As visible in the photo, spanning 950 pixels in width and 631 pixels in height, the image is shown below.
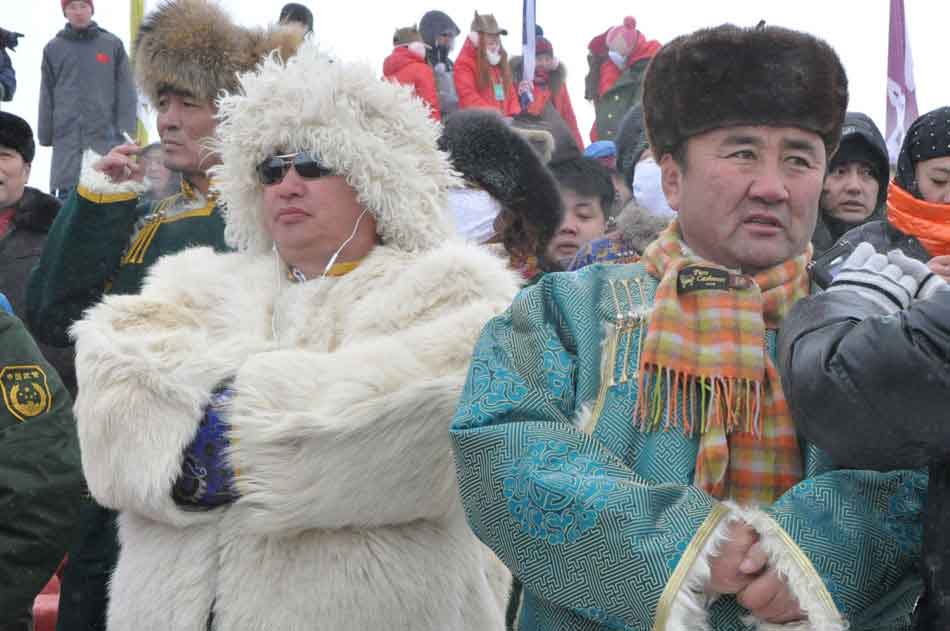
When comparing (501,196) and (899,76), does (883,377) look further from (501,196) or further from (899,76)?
(899,76)

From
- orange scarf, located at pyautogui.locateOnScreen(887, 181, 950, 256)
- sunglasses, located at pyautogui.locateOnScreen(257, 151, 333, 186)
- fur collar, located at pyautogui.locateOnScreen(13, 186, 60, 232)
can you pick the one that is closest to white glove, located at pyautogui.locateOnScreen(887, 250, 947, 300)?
orange scarf, located at pyautogui.locateOnScreen(887, 181, 950, 256)

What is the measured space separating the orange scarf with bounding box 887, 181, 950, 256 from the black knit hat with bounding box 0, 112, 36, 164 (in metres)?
3.83

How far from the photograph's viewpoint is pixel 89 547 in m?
3.70

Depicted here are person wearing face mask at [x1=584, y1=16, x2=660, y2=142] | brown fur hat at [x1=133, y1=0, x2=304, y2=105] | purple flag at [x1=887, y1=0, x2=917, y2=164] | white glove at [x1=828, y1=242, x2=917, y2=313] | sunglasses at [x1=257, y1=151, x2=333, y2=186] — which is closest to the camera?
white glove at [x1=828, y1=242, x2=917, y2=313]

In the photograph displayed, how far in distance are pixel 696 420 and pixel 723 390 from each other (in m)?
0.07

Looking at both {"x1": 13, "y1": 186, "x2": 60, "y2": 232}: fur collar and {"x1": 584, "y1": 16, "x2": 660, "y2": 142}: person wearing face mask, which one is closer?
{"x1": 13, "y1": 186, "x2": 60, "y2": 232}: fur collar

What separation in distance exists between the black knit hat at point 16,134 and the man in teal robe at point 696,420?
3.75m

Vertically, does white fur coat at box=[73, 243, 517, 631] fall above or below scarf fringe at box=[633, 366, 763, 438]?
below

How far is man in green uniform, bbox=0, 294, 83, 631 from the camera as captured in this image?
343 centimetres

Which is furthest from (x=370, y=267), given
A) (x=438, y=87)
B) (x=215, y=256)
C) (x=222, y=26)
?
(x=438, y=87)

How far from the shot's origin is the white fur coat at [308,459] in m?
2.81

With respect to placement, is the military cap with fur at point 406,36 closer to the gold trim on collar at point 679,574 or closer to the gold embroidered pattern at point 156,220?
the gold embroidered pattern at point 156,220

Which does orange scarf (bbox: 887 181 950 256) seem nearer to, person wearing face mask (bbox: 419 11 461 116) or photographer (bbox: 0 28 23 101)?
photographer (bbox: 0 28 23 101)

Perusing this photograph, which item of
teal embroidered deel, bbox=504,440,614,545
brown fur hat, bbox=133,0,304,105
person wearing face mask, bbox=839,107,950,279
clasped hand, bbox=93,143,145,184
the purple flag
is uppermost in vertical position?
brown fur hat, bbox=133,0,304,105
